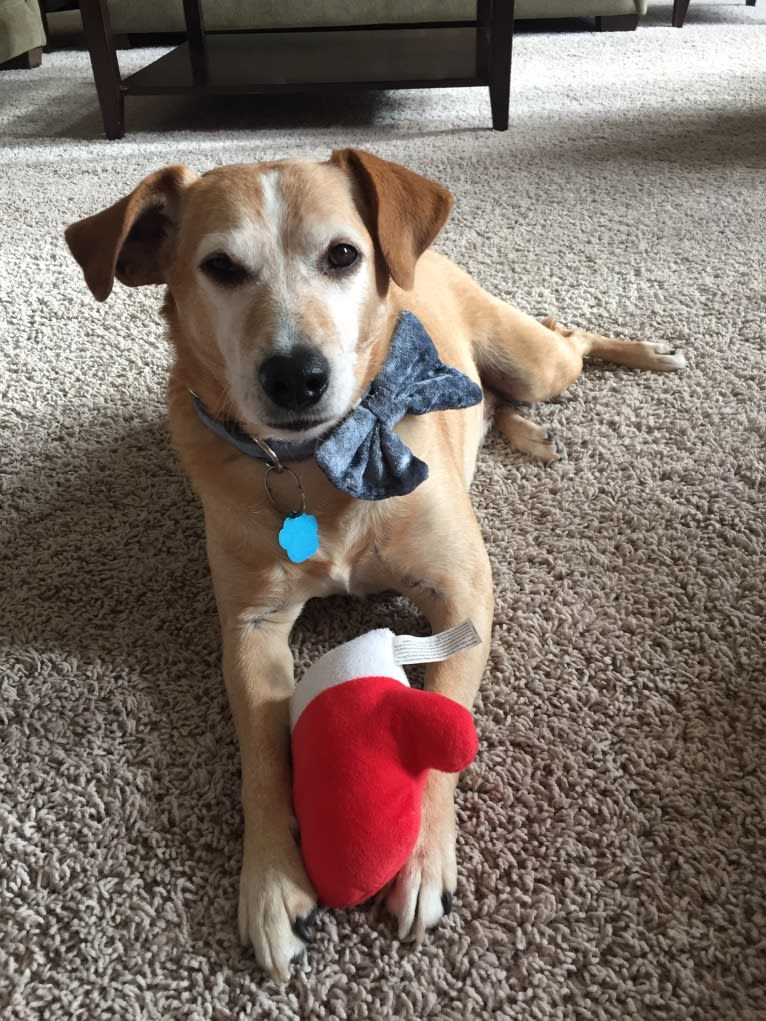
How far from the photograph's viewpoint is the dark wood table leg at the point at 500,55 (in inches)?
139

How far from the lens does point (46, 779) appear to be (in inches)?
46.3

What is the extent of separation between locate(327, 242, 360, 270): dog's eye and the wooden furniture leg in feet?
16.6

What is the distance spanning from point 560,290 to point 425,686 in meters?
1.53

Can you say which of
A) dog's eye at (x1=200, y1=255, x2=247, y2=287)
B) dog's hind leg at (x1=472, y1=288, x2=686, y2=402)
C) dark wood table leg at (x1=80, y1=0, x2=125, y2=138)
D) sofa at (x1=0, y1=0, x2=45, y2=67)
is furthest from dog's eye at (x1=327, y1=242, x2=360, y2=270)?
sofa at (x1=0, y1=0, x2=45, y2=67)

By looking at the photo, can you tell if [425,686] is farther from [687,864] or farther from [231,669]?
[687,864]

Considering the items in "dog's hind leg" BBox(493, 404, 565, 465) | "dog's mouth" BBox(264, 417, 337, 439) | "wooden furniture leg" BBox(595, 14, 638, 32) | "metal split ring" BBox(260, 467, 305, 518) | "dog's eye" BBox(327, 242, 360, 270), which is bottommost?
"dog's hind leg" BBox(493, 404, 565, 465)

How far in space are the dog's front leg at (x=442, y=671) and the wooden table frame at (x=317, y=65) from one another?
288 centimetres

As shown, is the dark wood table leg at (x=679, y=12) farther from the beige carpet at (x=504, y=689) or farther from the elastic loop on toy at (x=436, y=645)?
the elastic loop on toy at (x=436, y=645)

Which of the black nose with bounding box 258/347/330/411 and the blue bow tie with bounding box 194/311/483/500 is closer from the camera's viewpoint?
the black nose with bounding box 258/347/330/411

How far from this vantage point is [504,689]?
126cm

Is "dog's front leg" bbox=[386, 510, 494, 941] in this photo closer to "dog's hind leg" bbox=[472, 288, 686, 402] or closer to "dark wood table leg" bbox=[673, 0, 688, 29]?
"dog's hind leg" bbox=[472, 288, 686, 402]

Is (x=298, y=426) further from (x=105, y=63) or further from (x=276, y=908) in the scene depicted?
(x=105, y=63)

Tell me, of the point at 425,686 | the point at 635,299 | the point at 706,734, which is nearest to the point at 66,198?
the point at 635,299

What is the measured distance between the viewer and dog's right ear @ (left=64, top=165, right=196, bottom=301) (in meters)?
1.23
